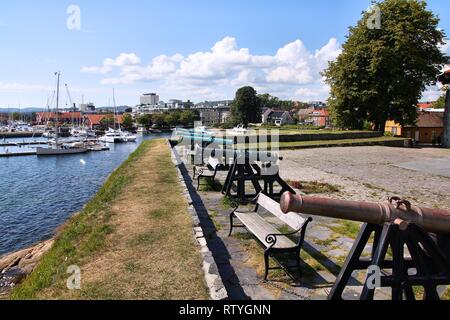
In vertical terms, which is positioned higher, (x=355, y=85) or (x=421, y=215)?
(x=355, y=85)

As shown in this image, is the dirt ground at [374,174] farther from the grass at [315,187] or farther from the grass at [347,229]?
the grass at [347,229]

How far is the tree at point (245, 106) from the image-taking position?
301ft

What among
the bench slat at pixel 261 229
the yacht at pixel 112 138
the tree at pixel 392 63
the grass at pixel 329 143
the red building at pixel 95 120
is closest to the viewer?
the bench slat at pixel 261 229

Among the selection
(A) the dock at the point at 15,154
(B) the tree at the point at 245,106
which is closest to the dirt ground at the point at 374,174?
(A) the dock at the point at 15,154

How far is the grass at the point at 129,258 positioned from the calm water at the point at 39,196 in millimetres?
5886

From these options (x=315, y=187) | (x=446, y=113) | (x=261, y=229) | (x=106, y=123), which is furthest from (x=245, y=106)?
(x=261, y=229)

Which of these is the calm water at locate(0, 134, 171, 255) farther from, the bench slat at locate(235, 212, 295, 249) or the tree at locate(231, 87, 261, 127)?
the tree at locate(231, 87, 261, 127)

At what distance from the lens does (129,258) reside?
6.39 meters

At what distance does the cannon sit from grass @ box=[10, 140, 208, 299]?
Answer: 6.33 feet

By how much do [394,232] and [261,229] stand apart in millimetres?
2929

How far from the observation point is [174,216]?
352 inches
